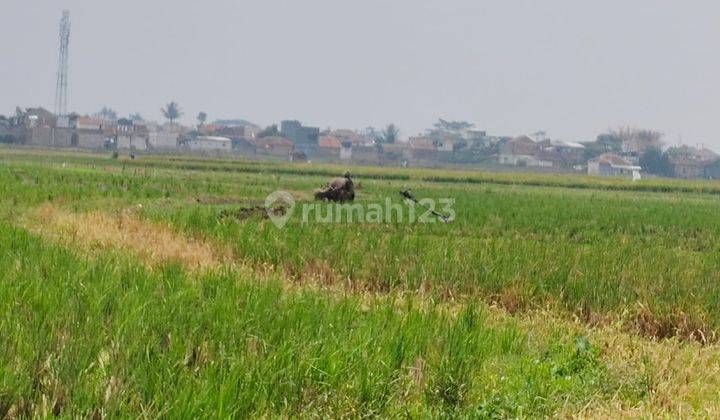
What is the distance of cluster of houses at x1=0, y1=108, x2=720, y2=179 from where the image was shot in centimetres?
10594

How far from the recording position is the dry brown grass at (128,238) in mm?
9086

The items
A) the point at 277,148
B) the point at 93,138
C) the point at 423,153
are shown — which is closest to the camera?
the point at 93,138

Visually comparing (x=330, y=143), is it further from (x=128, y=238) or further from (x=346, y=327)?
(x=346, y=327)

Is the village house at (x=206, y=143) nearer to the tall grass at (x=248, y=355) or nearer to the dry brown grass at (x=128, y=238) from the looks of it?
the dry brown grass at (x=128, y=238)

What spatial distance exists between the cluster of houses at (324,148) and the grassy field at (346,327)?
9292 centimetres

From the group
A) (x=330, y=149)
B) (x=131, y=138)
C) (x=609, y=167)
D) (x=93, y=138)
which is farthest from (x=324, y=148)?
(x=609, y=167)

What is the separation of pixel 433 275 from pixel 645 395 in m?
4.41

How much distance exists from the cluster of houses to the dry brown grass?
90722 mm

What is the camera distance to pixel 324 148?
126 metres

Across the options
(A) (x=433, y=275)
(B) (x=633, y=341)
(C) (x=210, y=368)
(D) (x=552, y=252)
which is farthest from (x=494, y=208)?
(C) (x=210, y=368)

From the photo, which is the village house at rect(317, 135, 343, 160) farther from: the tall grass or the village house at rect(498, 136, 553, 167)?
the tall grass

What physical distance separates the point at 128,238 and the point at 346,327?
20.0ft

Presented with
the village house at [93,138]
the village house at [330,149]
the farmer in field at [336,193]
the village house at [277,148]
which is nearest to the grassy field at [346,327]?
the farmer in field at [336,193]

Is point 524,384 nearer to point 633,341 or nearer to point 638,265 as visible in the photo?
point 633,341
